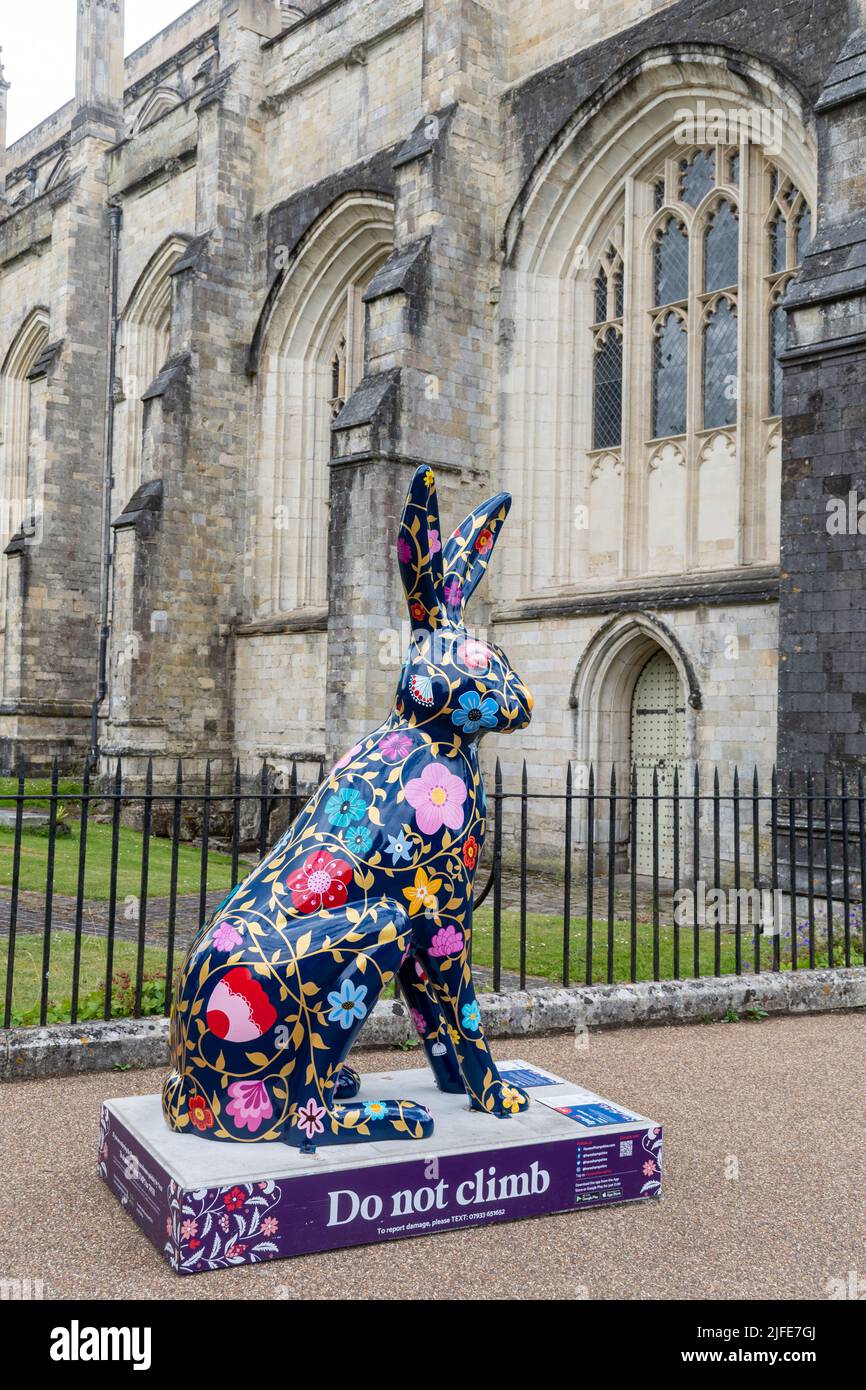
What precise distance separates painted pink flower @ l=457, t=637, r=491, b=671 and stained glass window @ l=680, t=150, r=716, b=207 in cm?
1233

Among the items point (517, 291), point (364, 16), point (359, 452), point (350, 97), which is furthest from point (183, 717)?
point (364, 16)

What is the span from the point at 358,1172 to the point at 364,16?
61.9ft

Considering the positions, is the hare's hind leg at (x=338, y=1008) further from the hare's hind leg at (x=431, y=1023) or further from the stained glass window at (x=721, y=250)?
the stained glass window at (x=721, y=250)

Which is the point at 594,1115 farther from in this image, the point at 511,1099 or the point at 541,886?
the point at 541,886

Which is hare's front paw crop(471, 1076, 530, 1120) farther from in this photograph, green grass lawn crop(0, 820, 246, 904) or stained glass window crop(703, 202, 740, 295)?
stained glass window crop(703, 202, 740, 295)

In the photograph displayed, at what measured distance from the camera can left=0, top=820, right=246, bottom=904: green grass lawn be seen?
38.0 feet

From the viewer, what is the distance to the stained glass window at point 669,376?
14.7 m

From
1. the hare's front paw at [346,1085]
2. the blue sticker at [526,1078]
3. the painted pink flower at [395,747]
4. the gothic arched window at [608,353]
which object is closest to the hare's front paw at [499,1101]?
the blue sticker at [526,1078]

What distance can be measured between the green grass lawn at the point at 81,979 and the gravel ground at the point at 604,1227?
30.7 inches

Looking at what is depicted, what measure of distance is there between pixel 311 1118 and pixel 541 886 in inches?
412

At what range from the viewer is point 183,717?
19594 millimetres

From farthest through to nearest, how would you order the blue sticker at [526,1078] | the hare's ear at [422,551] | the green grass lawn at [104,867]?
the green grass lawn at [104,867] < the blue sticker at [526,1078] < the hare's ear at [422,551]
